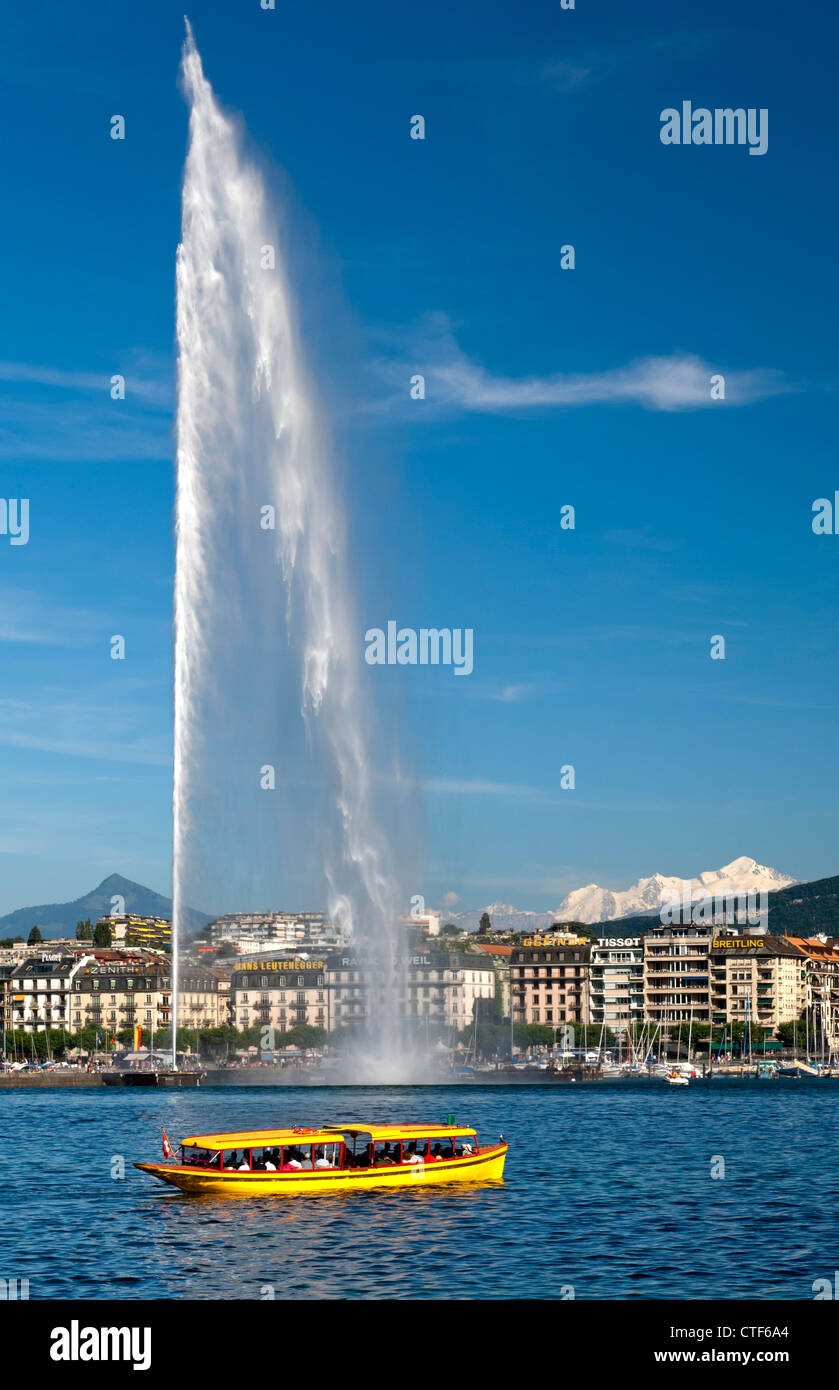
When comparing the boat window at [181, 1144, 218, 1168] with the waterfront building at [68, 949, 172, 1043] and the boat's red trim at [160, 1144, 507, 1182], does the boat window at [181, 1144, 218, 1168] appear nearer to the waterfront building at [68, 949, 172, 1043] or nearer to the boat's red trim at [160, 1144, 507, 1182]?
the boat's red trim at [160, 1144, 507, 1182]

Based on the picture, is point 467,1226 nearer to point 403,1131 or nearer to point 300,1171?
point 300,1171

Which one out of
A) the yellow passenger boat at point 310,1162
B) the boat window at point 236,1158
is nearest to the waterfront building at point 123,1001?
the yellow passenger boat at point 310,1162

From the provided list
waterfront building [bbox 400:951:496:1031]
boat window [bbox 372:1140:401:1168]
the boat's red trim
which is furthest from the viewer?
waterfront building [bbox 400:951:496:1031]

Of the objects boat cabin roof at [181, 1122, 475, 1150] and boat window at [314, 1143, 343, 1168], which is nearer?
boat cabin roof at [181, 1122, 475, 1150]

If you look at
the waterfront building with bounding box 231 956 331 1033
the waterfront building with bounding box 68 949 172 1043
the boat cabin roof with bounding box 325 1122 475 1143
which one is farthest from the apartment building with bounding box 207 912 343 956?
the boat cabin roof with bounding box 325 1122 475 1143

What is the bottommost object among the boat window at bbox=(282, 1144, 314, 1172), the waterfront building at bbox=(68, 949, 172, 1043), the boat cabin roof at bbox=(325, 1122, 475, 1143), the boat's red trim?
the waterfront building at bbox=(68, 949, 172, 1043)

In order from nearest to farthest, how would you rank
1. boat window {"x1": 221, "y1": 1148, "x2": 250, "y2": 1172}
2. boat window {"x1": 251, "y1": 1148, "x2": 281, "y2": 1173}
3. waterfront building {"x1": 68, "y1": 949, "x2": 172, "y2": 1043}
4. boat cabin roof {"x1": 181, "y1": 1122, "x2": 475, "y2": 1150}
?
boat window {"x1": 251, "y1": 1148, "x2": 281, "y2": 1173} < boat cabin roof {"x1": 181, "y1": 1122, "x2": 475, "y2": 1150} < boat window {"x1": 221, "y1": 1148, "x2": 250, "y2": 1172} < waterfront building {"x1": 68, "y1": 949, "x2": 172, "y2": 1043}

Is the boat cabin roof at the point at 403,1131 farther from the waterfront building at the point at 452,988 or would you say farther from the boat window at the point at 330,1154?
the waterfront building at the point at 452,988
